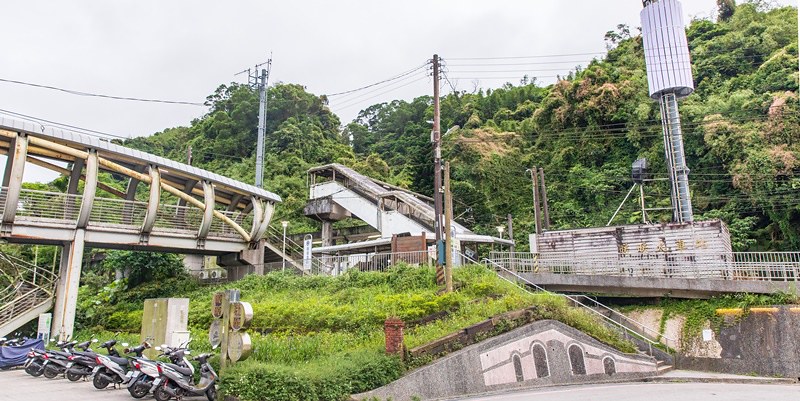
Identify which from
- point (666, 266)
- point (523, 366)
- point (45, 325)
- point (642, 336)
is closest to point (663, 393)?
point (523, 366)

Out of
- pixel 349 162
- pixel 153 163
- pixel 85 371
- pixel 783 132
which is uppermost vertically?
pixel 349 162

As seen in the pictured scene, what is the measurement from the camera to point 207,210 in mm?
21969

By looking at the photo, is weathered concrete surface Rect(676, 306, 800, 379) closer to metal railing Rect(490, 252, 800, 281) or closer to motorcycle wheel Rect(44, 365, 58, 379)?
metal railing Rect(490, 252, 800, 281)

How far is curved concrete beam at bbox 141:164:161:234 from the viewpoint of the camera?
2041cm

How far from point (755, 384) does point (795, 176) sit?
17.0m

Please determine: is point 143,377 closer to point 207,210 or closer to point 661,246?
point 207,210

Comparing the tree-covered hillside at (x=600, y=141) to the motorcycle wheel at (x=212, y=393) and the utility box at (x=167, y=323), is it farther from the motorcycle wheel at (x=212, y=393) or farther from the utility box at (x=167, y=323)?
the motorcycle wheel at (x=212, y=393)

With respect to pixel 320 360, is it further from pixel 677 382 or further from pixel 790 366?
pixel 790 366

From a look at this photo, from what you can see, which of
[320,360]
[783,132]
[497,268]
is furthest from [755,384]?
[783,132]

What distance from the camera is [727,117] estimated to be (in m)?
31.2

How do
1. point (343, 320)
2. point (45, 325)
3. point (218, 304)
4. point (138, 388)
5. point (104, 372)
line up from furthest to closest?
point (45, 325), point (343, 320), point (104, 372), point (218, 304), point (138, 388)

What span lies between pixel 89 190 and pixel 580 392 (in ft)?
56.4

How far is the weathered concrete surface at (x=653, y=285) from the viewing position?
57.4ft

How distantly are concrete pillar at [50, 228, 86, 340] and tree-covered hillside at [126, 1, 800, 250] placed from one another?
21095 mm
